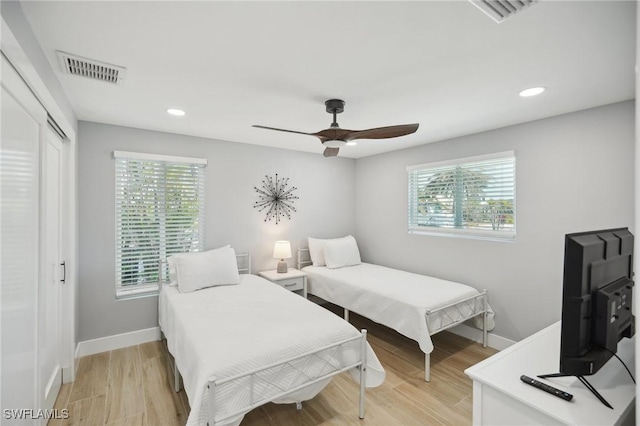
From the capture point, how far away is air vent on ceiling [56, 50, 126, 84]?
1782 millimetres

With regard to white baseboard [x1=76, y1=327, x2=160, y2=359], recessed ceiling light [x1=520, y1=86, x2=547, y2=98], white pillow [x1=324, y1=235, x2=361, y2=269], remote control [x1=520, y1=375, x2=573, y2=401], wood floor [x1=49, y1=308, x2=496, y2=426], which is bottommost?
wood floor [x1=49, y1=308, x2=496, y2=426]

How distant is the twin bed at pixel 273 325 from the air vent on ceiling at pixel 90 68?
1771 mm

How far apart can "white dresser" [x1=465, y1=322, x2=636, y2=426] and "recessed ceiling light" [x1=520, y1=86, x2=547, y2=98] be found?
5.77 feet

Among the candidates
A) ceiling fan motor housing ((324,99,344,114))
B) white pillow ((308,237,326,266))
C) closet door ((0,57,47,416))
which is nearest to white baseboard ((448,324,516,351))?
white pillow ((308,237,326,266))

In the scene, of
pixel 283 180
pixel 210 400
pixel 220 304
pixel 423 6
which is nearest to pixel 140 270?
pixel 220 304

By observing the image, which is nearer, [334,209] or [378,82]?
[378,82]

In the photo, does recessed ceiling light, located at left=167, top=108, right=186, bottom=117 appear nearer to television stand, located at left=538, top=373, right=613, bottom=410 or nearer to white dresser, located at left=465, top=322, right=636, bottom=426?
white dresser, located at left=465, top=322, right=636, bottom=426

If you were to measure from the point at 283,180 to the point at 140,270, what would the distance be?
2.06 metres

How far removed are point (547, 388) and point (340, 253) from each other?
3161 mm

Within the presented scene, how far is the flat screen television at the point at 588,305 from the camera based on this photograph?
116cm

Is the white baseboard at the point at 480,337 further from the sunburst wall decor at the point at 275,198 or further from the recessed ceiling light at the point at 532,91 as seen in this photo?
the sunburst wall decor at the point at 275,198

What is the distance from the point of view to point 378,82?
2.10 m

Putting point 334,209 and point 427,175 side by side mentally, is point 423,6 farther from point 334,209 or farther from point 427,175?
point 334,209

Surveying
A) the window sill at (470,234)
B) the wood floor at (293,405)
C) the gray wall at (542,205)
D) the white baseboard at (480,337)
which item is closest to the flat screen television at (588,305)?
the wood floor at (293,405)
